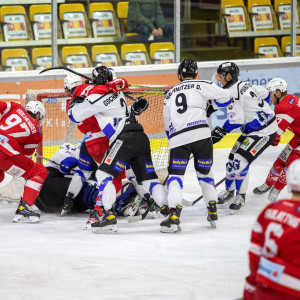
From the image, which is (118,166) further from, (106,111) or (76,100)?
(76,100)

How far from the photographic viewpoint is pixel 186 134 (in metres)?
5.17

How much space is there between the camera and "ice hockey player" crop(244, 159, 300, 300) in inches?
104

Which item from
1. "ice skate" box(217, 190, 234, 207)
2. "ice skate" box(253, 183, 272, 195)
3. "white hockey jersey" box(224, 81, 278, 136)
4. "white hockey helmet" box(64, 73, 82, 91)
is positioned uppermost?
"white hockey helmet" box(64, 73, 82, 91)

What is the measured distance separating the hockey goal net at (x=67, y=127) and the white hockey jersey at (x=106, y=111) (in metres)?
1.05

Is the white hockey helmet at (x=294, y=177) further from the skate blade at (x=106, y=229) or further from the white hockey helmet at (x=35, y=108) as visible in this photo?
the white hockey helmet at (x=35, y=108)

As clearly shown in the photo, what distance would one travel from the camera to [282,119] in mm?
6043

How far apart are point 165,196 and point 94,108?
817 millimetres

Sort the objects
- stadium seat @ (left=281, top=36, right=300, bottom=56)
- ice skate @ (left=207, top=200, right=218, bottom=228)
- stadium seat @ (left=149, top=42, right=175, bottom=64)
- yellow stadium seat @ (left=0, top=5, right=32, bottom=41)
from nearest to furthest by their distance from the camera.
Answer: ice skate @ (left=207, top=200, right=218, bottom=228) → yellow stadium seat @ (left=0, top=5, right=32, bottom=41) → stadium seat @ (left=149, top=42, right=175, bottom=64) → stadium seat @ (left=281, top=36, right=300, bottom=56)

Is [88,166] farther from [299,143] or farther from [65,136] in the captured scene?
[299,143]

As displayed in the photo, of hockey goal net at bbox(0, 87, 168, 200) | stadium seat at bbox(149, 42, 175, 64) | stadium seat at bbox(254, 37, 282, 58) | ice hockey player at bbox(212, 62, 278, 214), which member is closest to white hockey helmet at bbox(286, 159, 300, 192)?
ice hockey player at bbox(212, 62, 278, 214)

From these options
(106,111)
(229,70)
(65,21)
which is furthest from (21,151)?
(65,21)

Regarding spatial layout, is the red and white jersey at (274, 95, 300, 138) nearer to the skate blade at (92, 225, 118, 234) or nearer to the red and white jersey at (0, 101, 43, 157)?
the skate blade at (92, 225, 118, 234)

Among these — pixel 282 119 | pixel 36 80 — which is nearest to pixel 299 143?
pixel 282 119

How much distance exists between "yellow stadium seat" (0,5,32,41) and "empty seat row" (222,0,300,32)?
2728 millimetres
